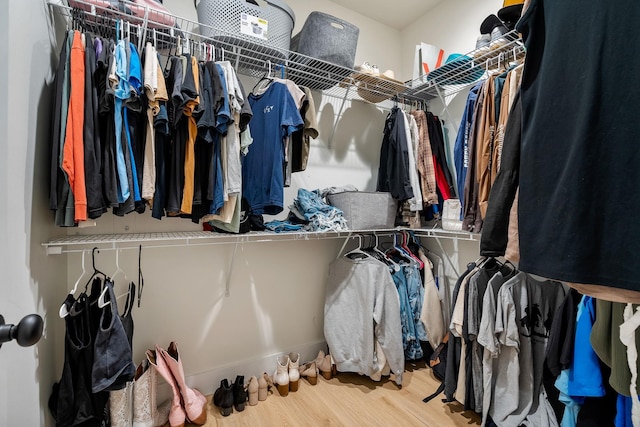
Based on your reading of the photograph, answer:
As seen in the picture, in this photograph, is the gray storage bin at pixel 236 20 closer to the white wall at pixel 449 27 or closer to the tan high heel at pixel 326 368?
the white wall at pixel 449 27

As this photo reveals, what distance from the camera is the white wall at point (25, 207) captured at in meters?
0.78

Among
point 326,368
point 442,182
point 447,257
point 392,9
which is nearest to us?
point 326,368

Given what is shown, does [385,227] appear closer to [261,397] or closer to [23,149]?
[261,397]

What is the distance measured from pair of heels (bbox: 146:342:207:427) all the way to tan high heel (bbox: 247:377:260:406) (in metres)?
0.24

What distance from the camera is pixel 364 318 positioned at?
1880 millimetres

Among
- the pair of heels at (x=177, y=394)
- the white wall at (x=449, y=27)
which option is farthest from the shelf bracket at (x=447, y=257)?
the pair of heels at (x=177, y=394)

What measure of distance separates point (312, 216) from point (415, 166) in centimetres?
81

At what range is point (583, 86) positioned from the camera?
0.58 metres

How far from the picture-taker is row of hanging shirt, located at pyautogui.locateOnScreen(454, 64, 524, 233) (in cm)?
138

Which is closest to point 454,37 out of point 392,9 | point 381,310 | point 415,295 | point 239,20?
point 392,9

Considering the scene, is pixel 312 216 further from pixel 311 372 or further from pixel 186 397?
pixel 186 397

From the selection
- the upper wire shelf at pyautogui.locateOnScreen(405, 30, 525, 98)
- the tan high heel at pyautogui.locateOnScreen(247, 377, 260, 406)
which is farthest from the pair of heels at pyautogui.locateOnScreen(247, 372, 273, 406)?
the upper wire shelf at pyautogui.locateOnScreen(405, 30, 525, 98)

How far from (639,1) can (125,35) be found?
181cm

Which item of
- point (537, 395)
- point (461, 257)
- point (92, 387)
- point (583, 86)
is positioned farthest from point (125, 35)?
point (537, 395)
